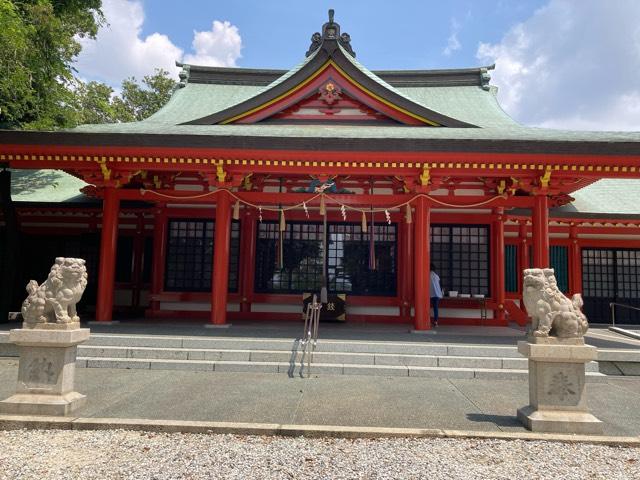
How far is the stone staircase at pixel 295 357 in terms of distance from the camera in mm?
7504

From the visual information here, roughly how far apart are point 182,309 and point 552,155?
1042 centimetres

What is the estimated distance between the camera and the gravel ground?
3762 mm

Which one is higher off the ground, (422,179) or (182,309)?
(422,179)

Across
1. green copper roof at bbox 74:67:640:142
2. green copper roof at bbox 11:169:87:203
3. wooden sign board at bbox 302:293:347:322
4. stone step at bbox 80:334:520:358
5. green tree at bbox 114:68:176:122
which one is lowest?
stone step at bbox 80:334:520:358

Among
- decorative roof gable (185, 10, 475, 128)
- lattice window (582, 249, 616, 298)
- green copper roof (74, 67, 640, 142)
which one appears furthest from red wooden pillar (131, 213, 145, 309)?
lattice window (582, 249, 616, 298)

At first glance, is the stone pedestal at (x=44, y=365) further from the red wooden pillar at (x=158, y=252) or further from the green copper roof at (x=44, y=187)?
the green copper roof at (x=44, y=187)

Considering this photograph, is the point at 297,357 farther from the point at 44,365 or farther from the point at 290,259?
the point at 290,259

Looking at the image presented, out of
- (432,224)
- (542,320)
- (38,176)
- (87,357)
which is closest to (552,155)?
(432,224)

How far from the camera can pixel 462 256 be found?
12.5 metres

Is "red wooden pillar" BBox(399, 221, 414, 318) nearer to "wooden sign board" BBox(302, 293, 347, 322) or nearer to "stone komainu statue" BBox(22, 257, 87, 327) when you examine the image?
"wooden sign board" BBox(302, 293, 347, 322)

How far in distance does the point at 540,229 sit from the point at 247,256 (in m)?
7.84

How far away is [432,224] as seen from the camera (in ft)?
41.0

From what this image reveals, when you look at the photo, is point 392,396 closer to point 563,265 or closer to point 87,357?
point 87,357

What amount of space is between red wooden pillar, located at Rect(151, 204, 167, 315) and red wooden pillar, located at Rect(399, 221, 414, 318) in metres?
7.12
